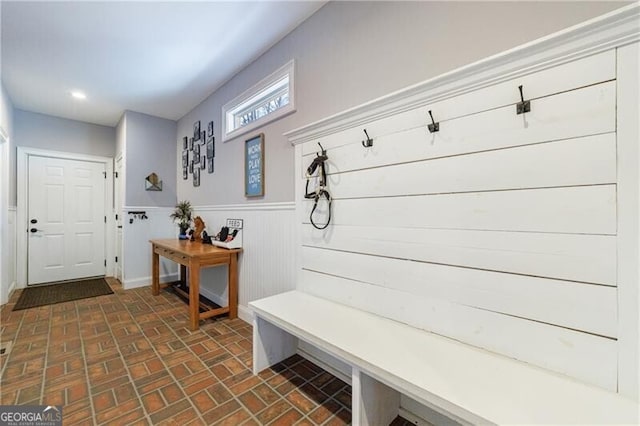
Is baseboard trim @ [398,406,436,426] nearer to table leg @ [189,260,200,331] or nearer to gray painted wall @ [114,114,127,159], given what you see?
table leg @ [189,260,200,331]

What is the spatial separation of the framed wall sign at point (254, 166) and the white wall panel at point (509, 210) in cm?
131

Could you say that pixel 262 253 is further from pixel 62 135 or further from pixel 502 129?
pixel 62 135

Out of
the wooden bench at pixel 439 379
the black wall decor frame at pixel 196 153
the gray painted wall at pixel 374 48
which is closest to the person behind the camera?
the wooden bench at pixel 439 379

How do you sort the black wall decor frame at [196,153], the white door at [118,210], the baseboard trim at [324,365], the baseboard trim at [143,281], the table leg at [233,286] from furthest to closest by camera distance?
the white door at [118,210] < the baseboard trim at [143,281] < the black wall decor frame at [196,153] < the table leg at [233,286] < the baseboard trim at [324,365]

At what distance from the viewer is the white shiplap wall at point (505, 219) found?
36.1 inches

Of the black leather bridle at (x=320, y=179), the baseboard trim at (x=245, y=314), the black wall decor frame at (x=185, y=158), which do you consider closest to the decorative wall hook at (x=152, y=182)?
the black wall decor frame at (x=185, y=158)

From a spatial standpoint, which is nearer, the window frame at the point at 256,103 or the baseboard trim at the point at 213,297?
the window frame at the point at 256,103

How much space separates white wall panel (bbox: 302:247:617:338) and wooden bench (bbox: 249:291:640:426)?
20cm

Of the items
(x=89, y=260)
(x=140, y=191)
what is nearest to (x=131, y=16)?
(x=140, y=191)

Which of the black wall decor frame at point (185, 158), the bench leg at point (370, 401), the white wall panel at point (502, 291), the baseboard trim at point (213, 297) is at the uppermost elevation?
the black wall decor frame at point (185, 158)

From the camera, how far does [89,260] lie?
4.38 meters

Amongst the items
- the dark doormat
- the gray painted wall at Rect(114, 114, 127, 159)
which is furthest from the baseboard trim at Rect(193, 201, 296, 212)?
the dark doormat

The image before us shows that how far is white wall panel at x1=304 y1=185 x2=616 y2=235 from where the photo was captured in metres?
0.92

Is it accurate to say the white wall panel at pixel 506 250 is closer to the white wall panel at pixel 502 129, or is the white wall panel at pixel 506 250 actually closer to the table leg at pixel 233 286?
the white wall panel at pixel 502 129
